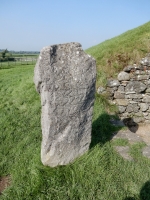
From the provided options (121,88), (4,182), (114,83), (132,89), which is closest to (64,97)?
(4,182)

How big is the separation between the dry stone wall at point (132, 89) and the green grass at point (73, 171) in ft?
9.75

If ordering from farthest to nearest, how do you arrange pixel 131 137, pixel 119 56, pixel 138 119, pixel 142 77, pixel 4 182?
1. pixel 119 56
2. pixel 138 119
3. pixel 142 77
4. pixel 131 137
5. pixel 4 182

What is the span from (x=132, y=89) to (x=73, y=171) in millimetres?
5956

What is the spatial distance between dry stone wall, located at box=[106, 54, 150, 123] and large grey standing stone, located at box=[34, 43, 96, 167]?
4.98m

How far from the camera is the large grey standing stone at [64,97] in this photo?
389 cm

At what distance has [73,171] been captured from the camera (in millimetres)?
4082

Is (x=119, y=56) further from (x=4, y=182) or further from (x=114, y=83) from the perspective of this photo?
(x=4, y=182)

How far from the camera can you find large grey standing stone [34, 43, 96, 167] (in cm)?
389

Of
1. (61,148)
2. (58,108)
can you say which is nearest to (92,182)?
(61,148)

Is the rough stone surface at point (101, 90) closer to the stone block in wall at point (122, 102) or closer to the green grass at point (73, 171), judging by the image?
the stone block in wall at point (122, 102)

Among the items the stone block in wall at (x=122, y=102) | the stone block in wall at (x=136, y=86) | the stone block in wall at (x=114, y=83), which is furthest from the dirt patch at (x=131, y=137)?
the stone block in wall at (x=114, y=83)

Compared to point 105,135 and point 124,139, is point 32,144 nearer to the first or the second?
point 105,135

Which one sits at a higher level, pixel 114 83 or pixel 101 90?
pixel 114 83

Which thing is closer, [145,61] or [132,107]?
[145,61]
